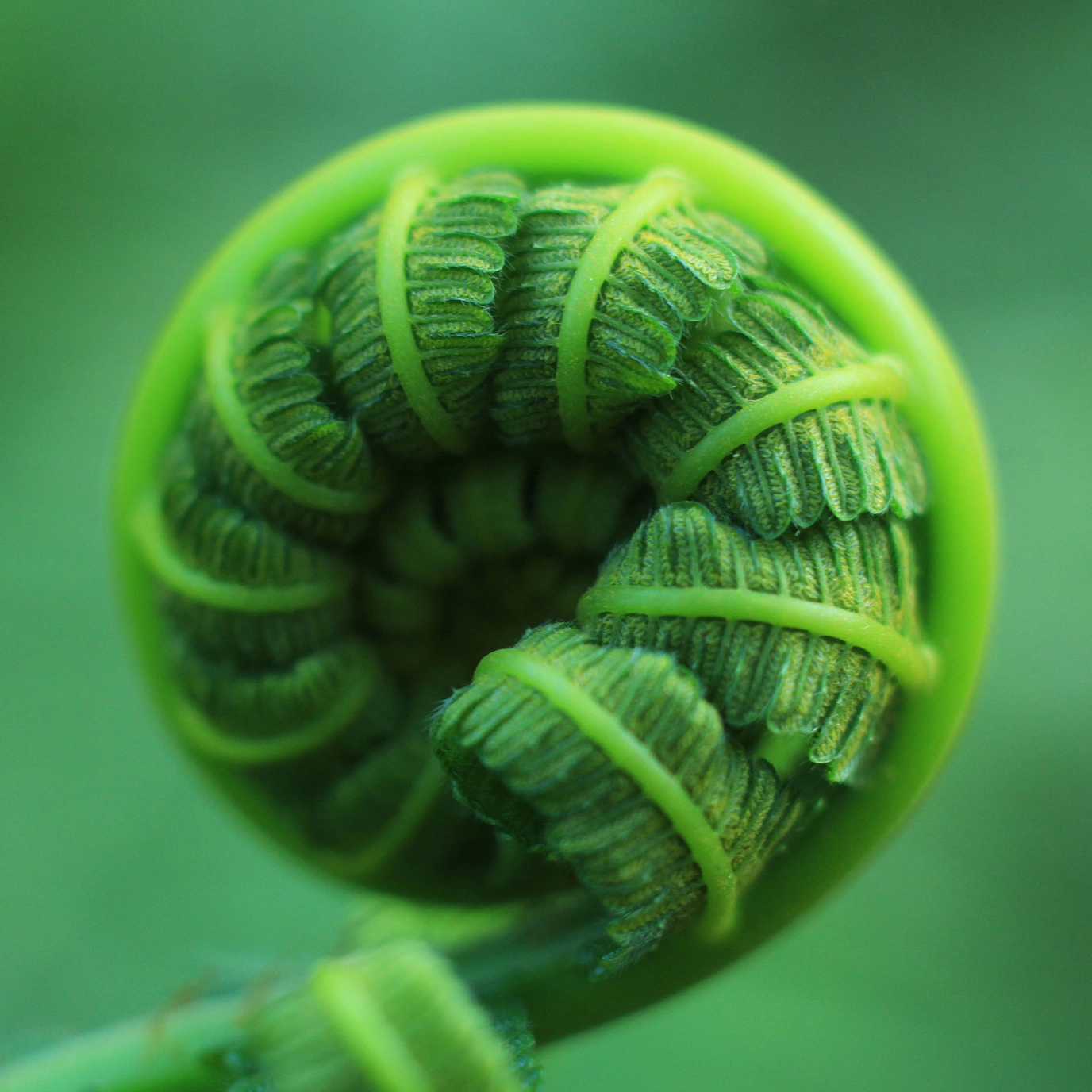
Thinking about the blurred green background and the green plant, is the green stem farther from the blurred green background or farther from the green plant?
the blurred green background

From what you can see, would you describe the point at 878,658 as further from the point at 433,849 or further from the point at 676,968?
the point at 433,849

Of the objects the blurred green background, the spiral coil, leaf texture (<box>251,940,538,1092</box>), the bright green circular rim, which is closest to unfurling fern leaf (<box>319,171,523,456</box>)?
the spiral coil

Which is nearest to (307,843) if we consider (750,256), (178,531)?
(178,531)

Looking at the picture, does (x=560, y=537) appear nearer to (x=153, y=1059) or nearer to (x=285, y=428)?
Answer: (x=285, y=428)

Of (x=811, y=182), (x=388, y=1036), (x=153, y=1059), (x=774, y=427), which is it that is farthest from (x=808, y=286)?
(x=811, y=182)

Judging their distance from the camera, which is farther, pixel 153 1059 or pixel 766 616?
pixel 153 1059
